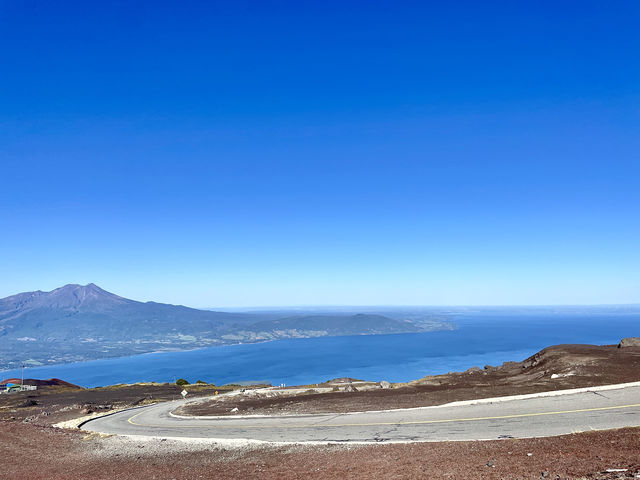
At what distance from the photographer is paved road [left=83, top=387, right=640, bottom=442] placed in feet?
51.2

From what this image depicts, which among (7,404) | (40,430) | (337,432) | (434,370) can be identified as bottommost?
(434,370)

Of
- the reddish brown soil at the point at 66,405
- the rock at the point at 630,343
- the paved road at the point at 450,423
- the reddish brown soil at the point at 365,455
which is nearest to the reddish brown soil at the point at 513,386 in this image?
the reddish brown soil at the point at 365,455

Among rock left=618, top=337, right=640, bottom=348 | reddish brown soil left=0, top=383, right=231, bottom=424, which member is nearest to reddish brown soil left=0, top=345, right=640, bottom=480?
rock left=618, top=337, right=640, bottom=348

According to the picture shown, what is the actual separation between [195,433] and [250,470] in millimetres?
9971

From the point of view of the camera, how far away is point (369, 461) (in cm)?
1321

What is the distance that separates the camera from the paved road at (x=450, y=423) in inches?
615

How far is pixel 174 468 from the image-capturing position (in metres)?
15.6

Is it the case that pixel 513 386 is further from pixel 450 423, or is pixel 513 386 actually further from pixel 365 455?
pixel 365 455

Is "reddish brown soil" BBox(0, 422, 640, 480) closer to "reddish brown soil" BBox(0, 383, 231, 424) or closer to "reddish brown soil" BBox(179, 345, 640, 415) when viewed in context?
"reddish brown soil" BBox(179, 345, 640, 415)

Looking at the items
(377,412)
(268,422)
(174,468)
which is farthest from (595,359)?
(174,468)

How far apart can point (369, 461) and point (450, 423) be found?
651 cm

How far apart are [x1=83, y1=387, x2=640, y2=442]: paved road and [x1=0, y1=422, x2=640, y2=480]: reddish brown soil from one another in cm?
186

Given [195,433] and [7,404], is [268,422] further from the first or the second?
[7,404]

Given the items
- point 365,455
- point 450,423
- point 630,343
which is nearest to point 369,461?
point 365,455
